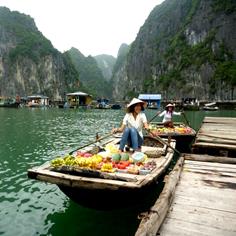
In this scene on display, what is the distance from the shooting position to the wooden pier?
15.0 feet

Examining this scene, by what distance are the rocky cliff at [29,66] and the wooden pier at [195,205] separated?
506 ft

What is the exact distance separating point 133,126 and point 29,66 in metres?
160

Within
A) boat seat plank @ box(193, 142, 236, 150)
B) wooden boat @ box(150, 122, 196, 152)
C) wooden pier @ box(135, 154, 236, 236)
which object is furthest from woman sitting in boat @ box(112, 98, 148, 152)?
wooden boat @ box(150, 122, 196, 152)

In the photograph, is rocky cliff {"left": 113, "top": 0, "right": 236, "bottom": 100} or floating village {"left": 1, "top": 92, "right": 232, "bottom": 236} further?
rocky cliff {"left": 113, "top": 0, "right": 236, "bottom": 100}

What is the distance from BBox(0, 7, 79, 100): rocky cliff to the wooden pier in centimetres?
15411

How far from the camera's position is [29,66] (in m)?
160

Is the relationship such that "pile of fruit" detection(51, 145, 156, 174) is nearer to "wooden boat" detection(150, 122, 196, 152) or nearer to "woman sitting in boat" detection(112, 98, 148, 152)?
"woman sitting in boat" detection(112, 98, 148, 152)

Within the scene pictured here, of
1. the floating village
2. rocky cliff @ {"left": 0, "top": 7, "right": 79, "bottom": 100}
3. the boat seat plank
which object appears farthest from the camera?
rocky cliff @ {"left": 0, "top": 7, "right": 79, "bottom": 100}

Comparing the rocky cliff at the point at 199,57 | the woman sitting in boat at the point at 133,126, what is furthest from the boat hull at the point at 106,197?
the rocky cliff at the point at 199,57

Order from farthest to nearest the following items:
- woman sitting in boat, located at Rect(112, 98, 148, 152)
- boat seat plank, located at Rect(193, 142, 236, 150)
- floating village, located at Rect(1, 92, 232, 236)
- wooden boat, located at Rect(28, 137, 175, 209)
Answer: boat seat plank, located at Rect(193, 142, 236, 150) < woman sitting in boat, located at Rect(112, 98, 148, 152) < wooden boat, located at Rect(28, 137, 175, 209) < floating village, located at Rect(1, 92, 232, 236)

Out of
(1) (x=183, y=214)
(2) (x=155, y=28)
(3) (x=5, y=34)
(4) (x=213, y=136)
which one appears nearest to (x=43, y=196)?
(1) (x=183, y=214)

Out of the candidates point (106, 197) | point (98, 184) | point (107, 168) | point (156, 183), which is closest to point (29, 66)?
point (107, 168)

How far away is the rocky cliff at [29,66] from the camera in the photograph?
508 feet

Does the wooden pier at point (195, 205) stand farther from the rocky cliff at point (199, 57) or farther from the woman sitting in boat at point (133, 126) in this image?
the rocky cliff at point (199, 57)
